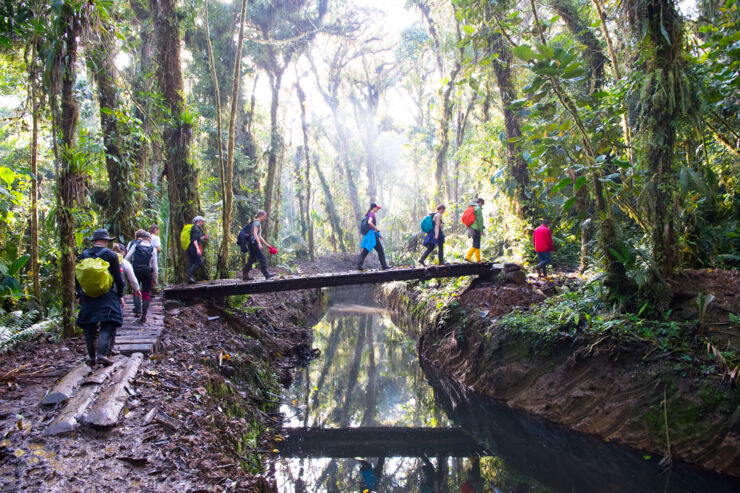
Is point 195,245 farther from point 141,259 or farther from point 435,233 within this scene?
point 435,233

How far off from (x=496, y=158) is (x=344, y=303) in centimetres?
1045

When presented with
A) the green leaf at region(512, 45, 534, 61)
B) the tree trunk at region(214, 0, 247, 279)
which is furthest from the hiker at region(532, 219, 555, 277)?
the tree trunk at region(214, 0, 247, 279)

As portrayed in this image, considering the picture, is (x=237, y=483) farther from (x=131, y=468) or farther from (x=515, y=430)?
(x=515, y=430)

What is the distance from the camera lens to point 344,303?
21.1 m

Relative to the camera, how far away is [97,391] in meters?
4.18

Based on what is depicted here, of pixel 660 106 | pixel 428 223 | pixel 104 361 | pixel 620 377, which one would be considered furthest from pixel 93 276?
pixel 660 106

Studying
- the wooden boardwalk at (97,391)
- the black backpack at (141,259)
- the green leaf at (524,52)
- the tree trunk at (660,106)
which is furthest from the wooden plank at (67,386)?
the tree trunk at (660,106)

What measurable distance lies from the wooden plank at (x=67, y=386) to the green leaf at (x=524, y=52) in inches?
250

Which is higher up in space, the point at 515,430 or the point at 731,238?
the point at 731,238

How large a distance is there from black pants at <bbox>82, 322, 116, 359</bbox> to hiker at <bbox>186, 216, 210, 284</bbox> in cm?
378

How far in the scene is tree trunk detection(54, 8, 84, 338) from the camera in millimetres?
5559

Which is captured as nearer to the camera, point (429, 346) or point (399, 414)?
point (399, 414)

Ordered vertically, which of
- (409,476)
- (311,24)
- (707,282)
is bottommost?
(409,476)

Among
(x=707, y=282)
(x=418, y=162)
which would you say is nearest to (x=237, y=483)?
(x=707, y=282)
